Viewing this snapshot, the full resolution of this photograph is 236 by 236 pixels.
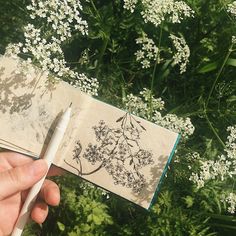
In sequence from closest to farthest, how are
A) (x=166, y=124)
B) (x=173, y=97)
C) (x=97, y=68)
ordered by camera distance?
(x=166, y=124) → (x=97, y=68) → (x=173, y=97)

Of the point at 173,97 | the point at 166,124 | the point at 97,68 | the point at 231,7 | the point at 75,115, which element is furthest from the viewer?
the point at 173,97

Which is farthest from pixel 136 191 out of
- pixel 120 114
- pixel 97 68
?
pixel 97 68

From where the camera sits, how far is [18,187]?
211 centimetres

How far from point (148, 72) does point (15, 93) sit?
1.03m

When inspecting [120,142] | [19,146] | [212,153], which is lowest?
[19,146]

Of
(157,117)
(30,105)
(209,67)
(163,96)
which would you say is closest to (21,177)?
(30,105)

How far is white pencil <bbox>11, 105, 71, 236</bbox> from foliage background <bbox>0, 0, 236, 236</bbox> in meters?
0.53

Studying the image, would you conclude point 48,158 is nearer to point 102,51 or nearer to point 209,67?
point 102,51

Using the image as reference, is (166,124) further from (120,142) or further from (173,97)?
(173,97)

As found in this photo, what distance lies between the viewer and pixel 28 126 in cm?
221

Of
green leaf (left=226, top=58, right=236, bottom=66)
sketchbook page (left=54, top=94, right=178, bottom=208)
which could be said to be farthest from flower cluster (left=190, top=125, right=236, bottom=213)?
green leaf (left=226, top=58, right=236, bottom=66)

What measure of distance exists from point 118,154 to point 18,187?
51 centimetres

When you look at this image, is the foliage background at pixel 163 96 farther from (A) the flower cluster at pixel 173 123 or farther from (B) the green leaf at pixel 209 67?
(A) the flower cluster at pixel 173 123

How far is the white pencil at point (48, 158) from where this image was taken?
205cm
